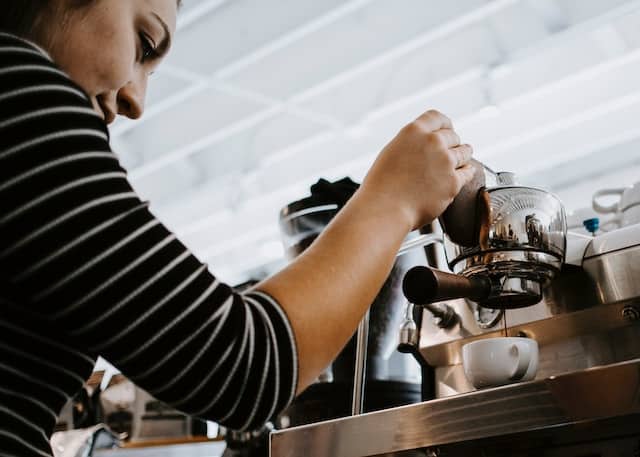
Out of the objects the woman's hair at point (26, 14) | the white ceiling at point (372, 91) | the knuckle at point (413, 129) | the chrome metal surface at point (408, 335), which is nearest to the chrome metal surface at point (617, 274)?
the chrome metal surface at point (408, 335)

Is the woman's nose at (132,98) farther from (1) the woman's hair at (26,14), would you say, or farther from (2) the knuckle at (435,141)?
(2) the knuckle at (435,141)

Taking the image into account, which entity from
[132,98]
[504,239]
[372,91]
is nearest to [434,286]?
[504,239]

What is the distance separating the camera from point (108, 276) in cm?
45

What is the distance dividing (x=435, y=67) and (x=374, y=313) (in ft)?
8.73

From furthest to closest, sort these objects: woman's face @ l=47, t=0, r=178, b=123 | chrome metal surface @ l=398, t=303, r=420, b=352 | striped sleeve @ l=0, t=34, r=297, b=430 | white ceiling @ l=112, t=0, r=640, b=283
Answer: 1. white ceiling @ l=112, t=0, r=640, b=283
2. chrome metal surface @ l=398, t=303, r=420, b=352
3. woman's face @ l=47, t=0, r=178, b=123
4. striped sleeve @ l=0, t=34, r=297, b=430

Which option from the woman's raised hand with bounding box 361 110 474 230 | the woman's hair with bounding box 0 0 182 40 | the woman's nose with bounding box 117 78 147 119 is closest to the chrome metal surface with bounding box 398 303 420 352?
the woman's raised hand with bounding box 361 110 474 230

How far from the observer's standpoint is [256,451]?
1674mm

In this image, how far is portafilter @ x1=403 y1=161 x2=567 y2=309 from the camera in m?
0.89

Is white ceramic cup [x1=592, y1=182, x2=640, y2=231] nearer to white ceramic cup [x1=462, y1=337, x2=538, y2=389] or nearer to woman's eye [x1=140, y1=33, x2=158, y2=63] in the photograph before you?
white ceramic cup [x1=462, y1=337, x2=538, y2=389]

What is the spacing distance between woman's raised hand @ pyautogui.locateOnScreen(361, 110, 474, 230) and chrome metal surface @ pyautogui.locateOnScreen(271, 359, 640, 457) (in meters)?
0.23

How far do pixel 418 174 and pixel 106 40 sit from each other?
0.27 meters

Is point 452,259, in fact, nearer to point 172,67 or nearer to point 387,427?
point 387,427

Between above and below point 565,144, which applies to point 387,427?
below

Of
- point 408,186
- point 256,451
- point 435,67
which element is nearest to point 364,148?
point 435,67
